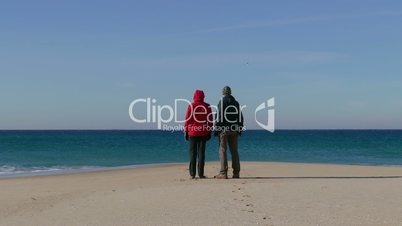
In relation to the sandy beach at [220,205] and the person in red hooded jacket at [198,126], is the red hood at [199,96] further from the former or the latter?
the sandy beach at [220,205]

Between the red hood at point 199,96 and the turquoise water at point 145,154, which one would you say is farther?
the turquoise water at point 145,154

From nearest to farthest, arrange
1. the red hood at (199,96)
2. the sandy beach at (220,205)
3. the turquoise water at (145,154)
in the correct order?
the sandy beach at (220,205) → the red hood at (199,96) → the turquoise water at (145,154)

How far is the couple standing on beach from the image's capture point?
11.4 metres

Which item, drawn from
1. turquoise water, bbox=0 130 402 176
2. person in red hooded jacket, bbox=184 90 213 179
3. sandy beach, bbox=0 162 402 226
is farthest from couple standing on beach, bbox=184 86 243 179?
turquoise water, bbox=0 130 402 176

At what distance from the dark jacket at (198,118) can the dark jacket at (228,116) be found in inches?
8.1

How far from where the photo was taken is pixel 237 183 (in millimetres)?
10164

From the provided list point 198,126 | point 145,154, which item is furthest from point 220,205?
point 145,154

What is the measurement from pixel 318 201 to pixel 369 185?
2159 mm

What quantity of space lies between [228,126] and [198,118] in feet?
2.03

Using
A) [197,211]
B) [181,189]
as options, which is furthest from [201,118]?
[197,211]

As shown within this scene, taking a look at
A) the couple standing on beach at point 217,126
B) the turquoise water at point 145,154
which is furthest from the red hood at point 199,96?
the turquoise water at point 145,154

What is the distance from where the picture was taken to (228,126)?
11.5 m

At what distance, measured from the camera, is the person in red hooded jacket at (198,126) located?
37.6 feet

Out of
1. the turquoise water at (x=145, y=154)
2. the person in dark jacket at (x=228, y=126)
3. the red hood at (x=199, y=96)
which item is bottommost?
the turquoise water at (x=145, y=154)
